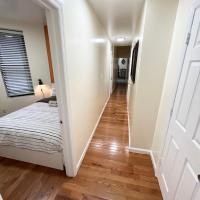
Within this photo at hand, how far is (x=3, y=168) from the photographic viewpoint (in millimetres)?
1808

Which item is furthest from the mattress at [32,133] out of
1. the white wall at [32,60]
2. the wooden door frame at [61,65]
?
the white wall at [32,60]

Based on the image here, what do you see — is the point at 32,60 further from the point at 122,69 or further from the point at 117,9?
the point at 122,69

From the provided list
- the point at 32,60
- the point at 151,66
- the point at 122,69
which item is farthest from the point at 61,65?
the point at 122,69

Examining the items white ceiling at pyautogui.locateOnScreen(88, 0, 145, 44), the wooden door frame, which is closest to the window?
white ceiling at pyautogui.locateOnScreen(88, 0, 145, 44)

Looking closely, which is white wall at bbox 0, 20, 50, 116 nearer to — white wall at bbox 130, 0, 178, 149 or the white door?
white wall at bbox 130, 0, 178, 149

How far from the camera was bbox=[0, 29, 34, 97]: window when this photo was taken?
3.03m

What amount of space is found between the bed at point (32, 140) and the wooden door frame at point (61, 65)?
0.22 metres

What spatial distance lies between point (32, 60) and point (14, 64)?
462mm

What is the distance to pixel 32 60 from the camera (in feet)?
10.9

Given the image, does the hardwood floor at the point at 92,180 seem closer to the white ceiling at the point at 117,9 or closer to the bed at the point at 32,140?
the bed at the point at 32,140

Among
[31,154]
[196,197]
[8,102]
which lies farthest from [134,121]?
[8,102]

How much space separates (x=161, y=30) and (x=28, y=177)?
2.69 m

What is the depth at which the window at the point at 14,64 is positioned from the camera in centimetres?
303

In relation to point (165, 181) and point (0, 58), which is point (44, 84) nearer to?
point (0, 58)
